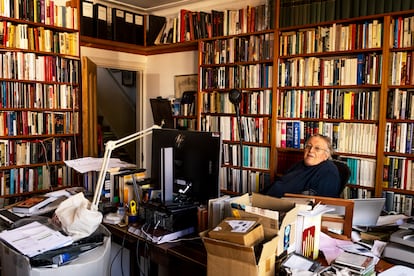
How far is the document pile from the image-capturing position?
5.21 feet

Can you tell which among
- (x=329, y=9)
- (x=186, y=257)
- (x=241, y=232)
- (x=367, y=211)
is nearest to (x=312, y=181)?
(x=367, y=211)

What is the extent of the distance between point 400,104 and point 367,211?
4.55ft

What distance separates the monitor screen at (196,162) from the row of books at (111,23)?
2648 millimetres

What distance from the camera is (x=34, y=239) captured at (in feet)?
5.51

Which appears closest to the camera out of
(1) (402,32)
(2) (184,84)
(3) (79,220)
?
(3) (79,220)

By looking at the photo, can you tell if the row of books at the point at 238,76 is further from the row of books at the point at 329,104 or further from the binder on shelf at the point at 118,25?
the binder on shelf at the point at 118,25

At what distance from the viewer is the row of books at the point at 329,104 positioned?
306 cm

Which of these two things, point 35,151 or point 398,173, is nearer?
point 398,173

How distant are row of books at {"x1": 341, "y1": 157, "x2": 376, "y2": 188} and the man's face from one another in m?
0.52

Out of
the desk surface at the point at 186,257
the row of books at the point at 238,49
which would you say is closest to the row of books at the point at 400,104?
the row of books at the point at 238,49

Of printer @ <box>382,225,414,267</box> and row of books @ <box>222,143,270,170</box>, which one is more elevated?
row of books @ <box>222,143,270,170</box>

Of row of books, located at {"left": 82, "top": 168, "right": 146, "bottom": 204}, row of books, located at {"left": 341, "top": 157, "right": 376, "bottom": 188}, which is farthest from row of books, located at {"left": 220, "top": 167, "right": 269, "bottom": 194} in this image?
row of books, located at {"left": 82, "top": 168, "right": 146, "bottom": 204}

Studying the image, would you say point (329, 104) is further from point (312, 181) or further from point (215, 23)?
point (215, 23)

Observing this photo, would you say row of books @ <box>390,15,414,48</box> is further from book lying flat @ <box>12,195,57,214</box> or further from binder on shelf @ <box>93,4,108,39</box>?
binder on shelf @ <box>93,4,108,39</box>
